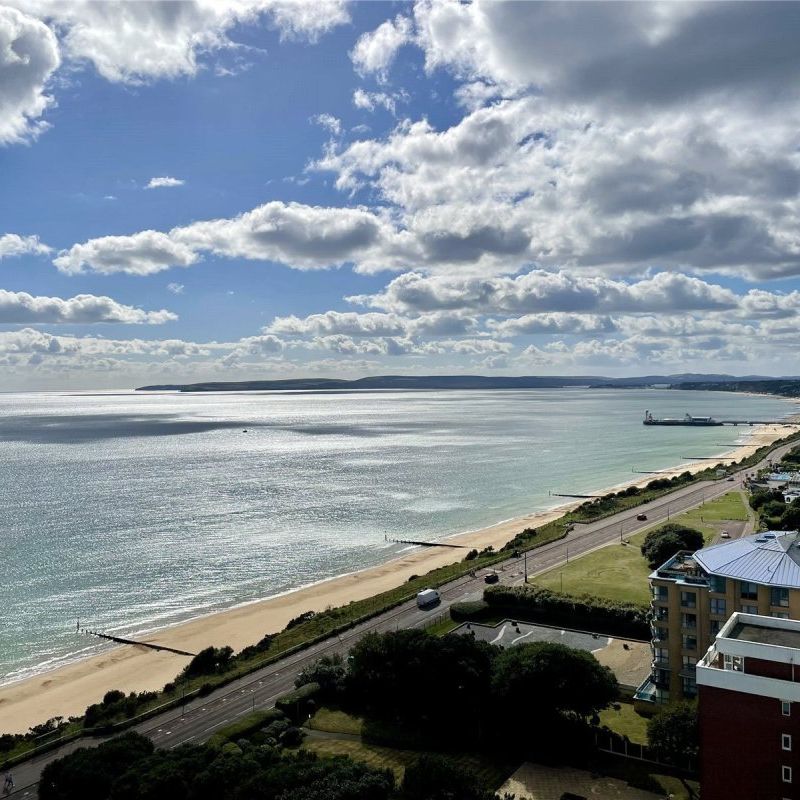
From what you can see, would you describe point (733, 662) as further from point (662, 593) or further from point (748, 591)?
point (662, 593)

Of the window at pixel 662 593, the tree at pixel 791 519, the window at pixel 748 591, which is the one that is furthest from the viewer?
the tree at pixel 791 519

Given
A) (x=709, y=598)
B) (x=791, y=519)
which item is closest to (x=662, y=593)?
(x=709, y=598)

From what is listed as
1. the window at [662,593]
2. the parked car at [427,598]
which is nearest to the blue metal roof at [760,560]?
the window at [662,593]

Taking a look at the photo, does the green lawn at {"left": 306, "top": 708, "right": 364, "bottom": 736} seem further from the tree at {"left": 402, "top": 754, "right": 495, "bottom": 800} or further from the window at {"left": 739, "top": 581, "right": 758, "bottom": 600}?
the window at {"left": 739, "top": 581, "right": 758, "bottom": 600}

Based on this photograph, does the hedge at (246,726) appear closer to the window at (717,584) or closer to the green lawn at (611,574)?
the window at (717,584)

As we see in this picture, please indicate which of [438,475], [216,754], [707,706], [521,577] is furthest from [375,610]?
[438,475]

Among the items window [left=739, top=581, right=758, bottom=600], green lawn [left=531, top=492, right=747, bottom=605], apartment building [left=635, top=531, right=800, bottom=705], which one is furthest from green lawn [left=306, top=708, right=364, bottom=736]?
green lawn [left=531, top=492, right=747, bottom=605]
